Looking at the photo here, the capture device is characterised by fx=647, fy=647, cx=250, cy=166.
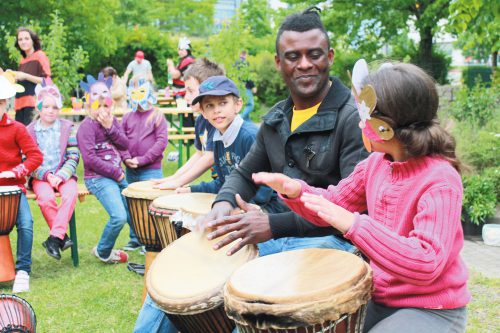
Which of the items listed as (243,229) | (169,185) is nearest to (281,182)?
(243,229)

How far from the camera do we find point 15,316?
3721 millimetres

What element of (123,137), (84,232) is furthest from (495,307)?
(84,232)

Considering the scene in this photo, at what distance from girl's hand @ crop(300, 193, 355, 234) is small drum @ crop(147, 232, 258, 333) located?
695mm

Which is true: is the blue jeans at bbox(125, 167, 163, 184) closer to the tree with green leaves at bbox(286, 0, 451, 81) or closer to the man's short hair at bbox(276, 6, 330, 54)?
the man's short hair at bbox(276, 6, 330, 54)

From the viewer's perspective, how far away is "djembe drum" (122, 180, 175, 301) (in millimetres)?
4988

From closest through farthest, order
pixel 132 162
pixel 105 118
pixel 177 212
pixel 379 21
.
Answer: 1. pixel 177 212
2. pixel 105 118
3. pixel 132 162
4. pixel 379 21

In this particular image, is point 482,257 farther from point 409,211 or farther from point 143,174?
point 409,211

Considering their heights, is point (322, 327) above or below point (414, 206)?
below

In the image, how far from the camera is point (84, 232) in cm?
769

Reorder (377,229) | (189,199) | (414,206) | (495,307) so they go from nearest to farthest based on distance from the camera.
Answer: (377,229) → (414,206) → (189,199) → (495,307)

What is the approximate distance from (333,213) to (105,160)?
448 cm

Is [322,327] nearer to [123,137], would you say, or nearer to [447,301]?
[447,301]

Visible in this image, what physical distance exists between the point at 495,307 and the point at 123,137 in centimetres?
378

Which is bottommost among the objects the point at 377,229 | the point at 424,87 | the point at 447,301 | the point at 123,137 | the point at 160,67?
the point at 160,67
